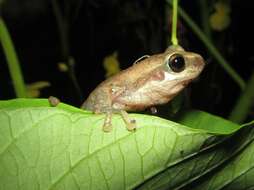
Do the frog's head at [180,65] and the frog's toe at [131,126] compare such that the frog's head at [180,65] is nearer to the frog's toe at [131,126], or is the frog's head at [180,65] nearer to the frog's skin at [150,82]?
the frog's skin at [150,82]

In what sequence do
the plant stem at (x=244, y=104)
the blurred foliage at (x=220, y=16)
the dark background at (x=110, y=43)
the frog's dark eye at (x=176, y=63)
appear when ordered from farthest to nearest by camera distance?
the dark background at (x=110, y=43)
the blurred foliage at (x=220, y=16)
the plant stem at (x=244, y=104)
the frog's dark eye at (x=176, y=63)

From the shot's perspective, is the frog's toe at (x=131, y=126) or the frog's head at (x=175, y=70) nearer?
the frog's toe at (x=131, y=126)

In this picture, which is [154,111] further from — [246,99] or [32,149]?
[246,99]

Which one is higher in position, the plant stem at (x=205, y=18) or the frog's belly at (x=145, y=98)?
the plant stem at (x=205, y=18)

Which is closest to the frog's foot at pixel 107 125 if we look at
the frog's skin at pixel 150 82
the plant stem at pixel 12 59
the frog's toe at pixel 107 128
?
the frog's toe at pixel 107 128

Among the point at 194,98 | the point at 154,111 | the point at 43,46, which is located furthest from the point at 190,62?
the point at 43,46

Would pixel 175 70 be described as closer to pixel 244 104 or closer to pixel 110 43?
pixel 244 104

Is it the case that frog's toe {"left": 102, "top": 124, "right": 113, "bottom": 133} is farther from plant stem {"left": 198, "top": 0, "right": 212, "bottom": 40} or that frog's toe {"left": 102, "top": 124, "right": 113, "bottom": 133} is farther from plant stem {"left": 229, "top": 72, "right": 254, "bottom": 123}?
plant stem {"left": 198, "top": 0, "right": 212, "bottom": 40}

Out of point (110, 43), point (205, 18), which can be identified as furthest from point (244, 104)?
point (110, 43)

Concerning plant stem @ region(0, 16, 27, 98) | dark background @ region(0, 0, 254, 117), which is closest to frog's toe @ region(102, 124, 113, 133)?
plant stem @ region(0, 16, 27, 98)
